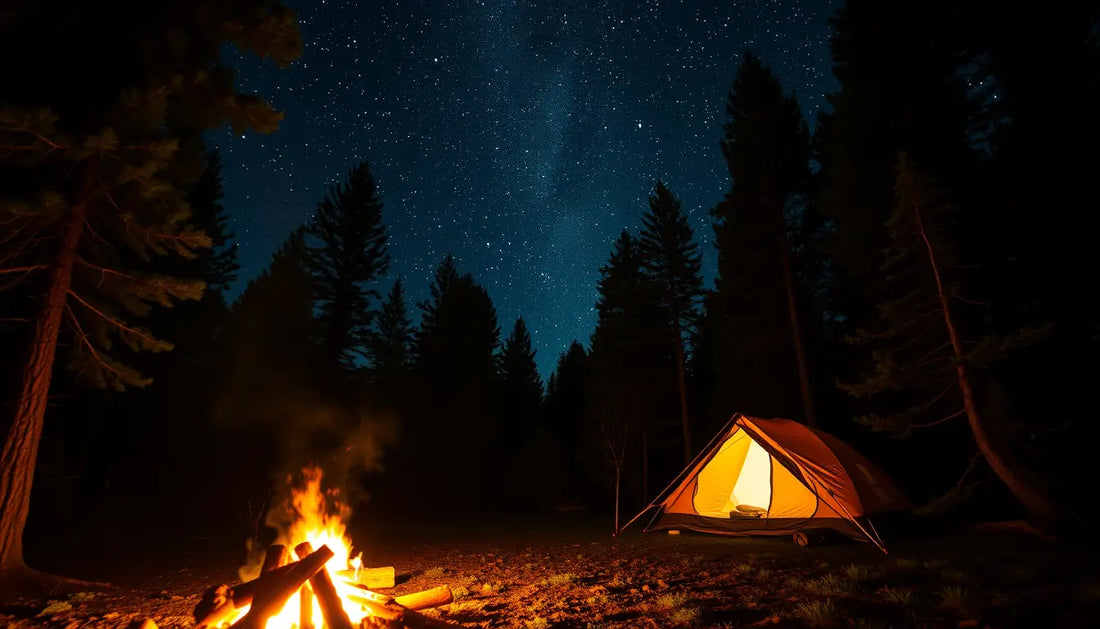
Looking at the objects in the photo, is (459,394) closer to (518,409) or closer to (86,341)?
(518,409)

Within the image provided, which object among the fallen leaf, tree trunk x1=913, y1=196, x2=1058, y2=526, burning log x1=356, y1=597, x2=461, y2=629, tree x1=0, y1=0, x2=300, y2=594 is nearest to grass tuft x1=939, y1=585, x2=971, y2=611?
burning log x1=356, y1=597, x2=461, y2=629

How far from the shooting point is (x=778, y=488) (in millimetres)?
10523

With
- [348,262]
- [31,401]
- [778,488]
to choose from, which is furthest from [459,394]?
[31,401]

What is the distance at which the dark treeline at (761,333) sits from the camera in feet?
33.1

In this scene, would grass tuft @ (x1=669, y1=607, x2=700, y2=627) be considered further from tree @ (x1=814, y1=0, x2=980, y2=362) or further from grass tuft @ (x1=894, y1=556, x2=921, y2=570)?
tree @ (x1=814, y1=0, x2=980, y2=362)

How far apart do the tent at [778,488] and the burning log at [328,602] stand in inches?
292

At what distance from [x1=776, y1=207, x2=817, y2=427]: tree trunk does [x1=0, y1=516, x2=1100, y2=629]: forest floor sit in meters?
5.49

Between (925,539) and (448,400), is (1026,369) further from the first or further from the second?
(448,400)

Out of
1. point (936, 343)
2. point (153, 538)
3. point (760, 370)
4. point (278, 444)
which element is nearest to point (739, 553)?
point (936, 343)

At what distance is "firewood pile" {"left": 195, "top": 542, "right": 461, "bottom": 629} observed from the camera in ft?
13.2

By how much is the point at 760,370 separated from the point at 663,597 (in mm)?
14457

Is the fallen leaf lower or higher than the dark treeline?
lower

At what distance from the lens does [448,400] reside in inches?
1096

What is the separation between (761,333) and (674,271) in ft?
20.7
